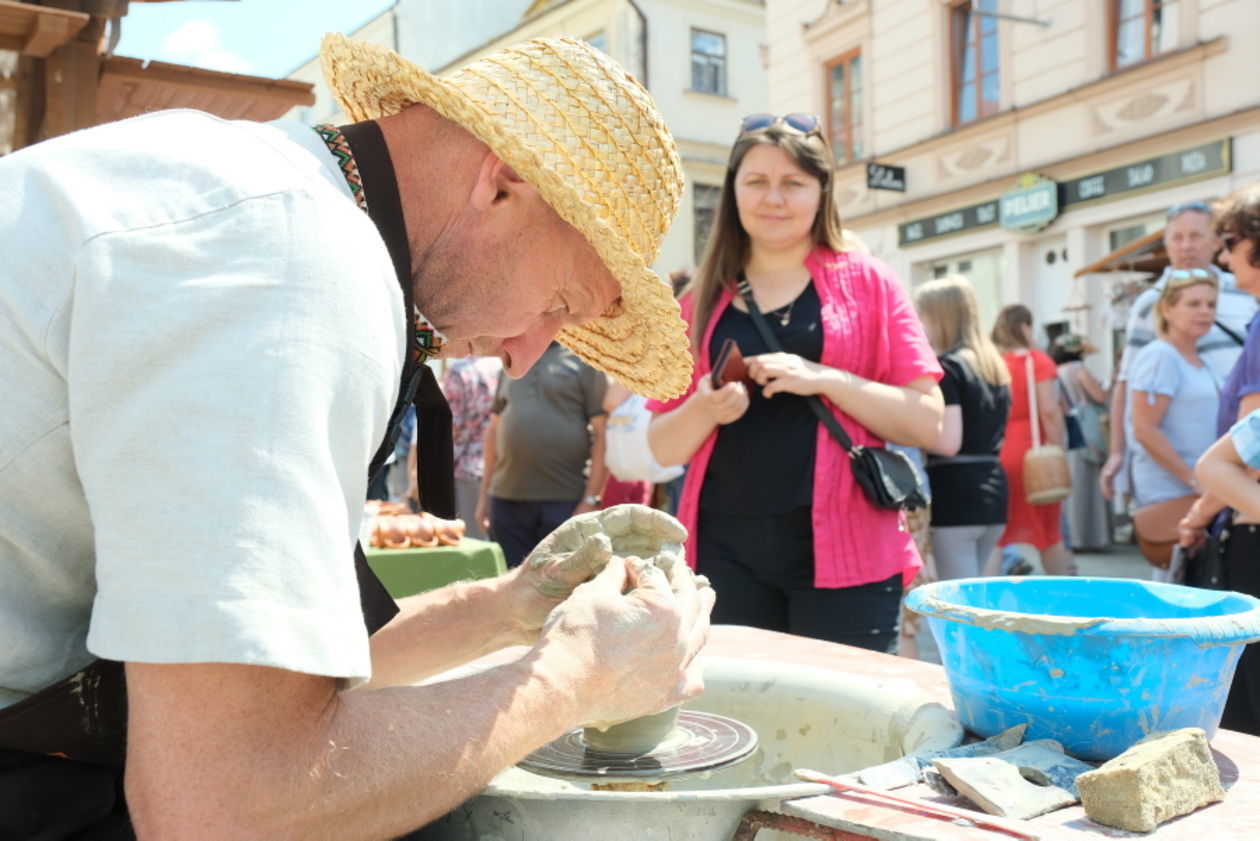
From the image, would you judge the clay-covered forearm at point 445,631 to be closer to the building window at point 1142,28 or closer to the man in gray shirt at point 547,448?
the man in gray shirt at point 547,448

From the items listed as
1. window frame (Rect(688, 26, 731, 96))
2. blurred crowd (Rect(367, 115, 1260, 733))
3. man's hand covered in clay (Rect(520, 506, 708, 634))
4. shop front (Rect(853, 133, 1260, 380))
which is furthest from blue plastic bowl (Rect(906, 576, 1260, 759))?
window frame (Rect(688, 26, 731, 96))

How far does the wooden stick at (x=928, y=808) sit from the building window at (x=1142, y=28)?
34.9 feet

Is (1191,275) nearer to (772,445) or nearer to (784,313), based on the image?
(784,313)

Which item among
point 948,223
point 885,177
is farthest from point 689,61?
point 948,223

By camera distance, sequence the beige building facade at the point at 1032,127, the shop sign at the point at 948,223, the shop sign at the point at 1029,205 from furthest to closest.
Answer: the shop sign at the point at 948,223 → the shop sign at the point at 1029,205 → the beige building facade at the point at 1032,127

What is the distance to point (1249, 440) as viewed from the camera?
242 centimetres

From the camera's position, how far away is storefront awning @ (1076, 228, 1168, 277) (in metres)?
7.80

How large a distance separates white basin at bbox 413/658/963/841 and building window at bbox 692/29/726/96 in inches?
719

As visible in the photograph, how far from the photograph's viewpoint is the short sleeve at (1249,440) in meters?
2.41

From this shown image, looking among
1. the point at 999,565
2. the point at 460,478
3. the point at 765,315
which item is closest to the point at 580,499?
the point at 460,478

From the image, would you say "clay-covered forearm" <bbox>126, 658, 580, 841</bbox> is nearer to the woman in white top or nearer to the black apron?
the black apron

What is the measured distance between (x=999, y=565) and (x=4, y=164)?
5.00 meters

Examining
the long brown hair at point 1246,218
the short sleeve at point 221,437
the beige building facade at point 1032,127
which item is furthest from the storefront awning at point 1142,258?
the short sleeve at point 221,437

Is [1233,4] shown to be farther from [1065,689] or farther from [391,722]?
[391,722]
